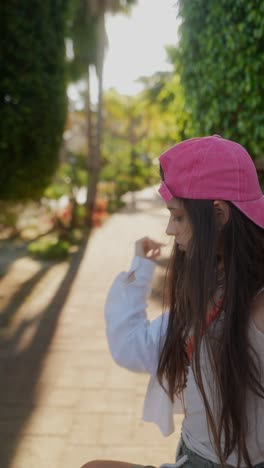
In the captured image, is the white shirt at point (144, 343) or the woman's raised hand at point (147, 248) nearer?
the white shirt at point (144, 343)

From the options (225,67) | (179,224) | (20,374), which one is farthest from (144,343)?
(20,374)

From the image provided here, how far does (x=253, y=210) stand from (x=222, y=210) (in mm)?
75

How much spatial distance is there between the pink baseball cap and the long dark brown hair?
0.08 feet

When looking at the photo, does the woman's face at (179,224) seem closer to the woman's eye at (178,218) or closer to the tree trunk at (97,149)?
the woman's eye at (178,218)

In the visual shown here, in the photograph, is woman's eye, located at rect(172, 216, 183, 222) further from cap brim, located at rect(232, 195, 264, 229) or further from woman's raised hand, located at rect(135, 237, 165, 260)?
woman's raised hand, located at rect(135, 237, 165, 260)

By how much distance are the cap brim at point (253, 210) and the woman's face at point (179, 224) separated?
0.13m

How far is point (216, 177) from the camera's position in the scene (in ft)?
4.22

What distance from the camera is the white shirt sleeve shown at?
1.53m

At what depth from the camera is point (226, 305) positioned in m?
1.29

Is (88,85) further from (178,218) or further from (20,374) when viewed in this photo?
(178,218)

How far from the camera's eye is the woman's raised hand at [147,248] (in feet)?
5.37

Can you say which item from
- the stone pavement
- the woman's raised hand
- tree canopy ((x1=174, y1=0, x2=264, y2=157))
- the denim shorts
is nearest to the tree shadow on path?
the stone pavement

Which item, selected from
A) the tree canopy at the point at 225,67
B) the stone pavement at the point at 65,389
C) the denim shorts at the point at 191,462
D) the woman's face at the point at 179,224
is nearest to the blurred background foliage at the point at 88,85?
the tree canopy at the point at 225,67

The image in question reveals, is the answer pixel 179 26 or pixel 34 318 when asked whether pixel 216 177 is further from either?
pixel 34 318
